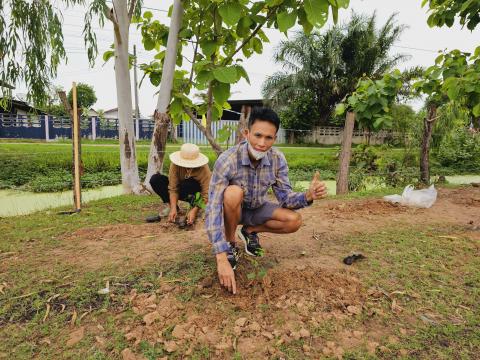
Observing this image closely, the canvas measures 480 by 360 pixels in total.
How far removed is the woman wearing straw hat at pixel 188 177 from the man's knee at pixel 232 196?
1.10 metres

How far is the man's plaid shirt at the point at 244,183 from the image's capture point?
75.4 inches

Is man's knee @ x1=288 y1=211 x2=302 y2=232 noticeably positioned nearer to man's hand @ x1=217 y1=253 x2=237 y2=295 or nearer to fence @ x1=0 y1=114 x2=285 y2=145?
man's hand @ x1=217 y1=253 x2=237 y2=295

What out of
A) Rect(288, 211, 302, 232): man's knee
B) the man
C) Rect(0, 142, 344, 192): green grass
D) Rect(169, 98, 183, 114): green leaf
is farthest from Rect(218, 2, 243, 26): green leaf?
Rect(0, 142, 344, 192): green grass

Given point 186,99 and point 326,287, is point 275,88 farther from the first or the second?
point 326,287

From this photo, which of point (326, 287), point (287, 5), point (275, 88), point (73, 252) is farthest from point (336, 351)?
point (275, 88)

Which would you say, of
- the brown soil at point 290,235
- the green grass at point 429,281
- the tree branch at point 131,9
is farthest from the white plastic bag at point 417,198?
the tree branch at point 131,9

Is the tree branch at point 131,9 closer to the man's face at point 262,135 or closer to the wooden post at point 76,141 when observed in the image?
the wooden post at point 76,141

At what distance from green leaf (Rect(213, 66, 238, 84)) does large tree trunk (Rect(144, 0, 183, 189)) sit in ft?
6.62

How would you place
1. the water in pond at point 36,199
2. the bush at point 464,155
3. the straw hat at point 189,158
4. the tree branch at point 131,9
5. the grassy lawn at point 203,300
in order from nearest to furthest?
1. the grassy lawn at point 203,300
2. the straw hat at point 189,158
3. the tree branch at point 131,9
4. the water in pond at point 36,199
5. the bush at point 464,155

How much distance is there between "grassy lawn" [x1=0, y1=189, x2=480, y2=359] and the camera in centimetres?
164

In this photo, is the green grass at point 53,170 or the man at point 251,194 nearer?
the man at point 251,194

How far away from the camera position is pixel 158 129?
440 cm

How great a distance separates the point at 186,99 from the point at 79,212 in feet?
6.06

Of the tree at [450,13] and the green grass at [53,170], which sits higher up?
the tree at [450,13]
